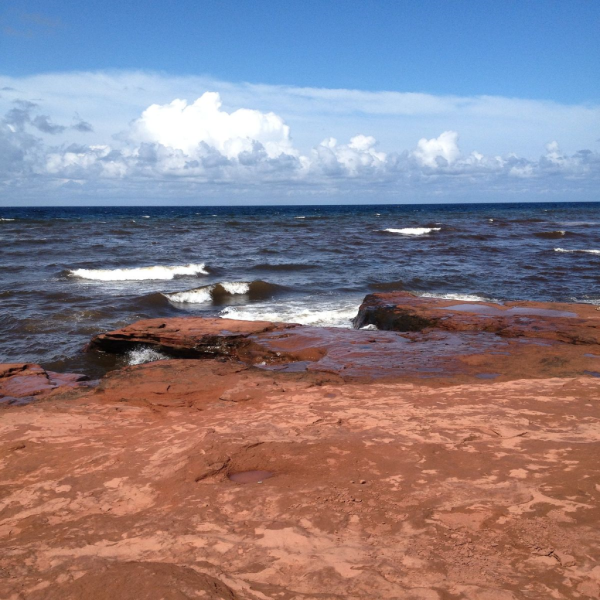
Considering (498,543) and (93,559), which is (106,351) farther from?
(498,543)

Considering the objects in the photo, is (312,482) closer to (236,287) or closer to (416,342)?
(416,342)

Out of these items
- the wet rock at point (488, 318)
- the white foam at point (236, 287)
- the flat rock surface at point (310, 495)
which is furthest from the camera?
the white foam at point (236, 287)

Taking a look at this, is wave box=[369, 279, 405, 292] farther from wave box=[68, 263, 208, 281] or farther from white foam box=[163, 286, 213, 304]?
wave box=[68, 263, 208, 281]

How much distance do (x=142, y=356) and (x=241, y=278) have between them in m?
9.64

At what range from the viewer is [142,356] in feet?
27.7

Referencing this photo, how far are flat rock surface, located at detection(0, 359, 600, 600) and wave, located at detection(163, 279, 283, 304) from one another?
934 cm

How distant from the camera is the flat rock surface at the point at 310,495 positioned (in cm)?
263

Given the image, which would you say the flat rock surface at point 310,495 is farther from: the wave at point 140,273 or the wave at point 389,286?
the wave at point 140,273

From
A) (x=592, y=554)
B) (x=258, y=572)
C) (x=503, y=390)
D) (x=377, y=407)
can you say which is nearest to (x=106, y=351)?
(x=377, y=407)

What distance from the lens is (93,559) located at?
2.85 metres

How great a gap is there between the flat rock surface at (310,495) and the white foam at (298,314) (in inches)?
227

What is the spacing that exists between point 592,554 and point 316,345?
4.91 meters

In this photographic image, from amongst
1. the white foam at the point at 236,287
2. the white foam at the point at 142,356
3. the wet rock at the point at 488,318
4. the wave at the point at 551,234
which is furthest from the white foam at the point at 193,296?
the wave at the point at 551,234

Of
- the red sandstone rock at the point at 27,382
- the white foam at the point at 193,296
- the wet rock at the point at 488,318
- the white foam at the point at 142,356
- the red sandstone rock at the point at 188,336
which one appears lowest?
the white foam at the point at 193,296
